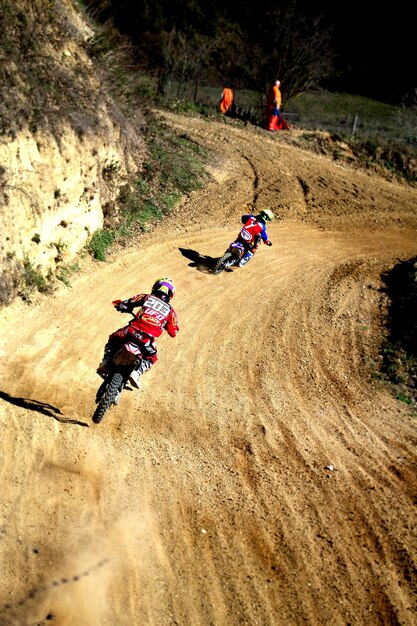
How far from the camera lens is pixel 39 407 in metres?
8.12

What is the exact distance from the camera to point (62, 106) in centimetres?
1248

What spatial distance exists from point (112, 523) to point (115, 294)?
632 cm

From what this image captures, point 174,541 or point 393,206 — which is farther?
point 393,206

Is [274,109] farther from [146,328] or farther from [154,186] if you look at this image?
[146,328]

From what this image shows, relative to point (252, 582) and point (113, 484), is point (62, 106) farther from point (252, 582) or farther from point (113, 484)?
point (252, 582)

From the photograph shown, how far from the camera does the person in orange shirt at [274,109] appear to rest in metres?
23.4

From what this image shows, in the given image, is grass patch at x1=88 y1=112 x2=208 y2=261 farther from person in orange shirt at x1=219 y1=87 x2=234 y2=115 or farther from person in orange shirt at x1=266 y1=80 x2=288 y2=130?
person in orange shirt at x1=219 y1=87 x2=234 y2=115

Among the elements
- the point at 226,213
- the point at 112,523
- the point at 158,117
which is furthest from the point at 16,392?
the point at 158,117

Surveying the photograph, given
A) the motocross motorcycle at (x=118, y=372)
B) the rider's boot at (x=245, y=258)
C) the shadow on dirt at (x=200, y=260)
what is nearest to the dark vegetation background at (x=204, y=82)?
the shadow on dirt at (x=200, y=260)

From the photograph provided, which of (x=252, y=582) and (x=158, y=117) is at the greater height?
(x=158, y=117)

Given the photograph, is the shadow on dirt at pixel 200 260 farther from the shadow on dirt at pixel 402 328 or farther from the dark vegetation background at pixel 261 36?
the dark vegetation background at pixel 261 36

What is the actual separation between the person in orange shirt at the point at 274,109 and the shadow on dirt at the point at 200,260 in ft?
38.2

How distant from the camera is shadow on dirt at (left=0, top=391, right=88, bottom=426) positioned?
798 cm

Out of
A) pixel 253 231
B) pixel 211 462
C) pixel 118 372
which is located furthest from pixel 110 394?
pixel 253 231
